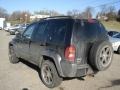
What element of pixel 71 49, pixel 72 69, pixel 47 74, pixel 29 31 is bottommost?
pixel 47 74

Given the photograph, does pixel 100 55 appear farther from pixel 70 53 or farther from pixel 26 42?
pixel 26 42

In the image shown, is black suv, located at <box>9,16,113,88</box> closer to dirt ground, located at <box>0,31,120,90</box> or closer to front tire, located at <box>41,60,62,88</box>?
front tire, located at <box>41,60,62,88</box>

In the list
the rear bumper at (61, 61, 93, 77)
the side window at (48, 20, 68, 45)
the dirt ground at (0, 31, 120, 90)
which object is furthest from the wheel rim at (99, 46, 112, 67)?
the side window at (48, 20, 68, 45)

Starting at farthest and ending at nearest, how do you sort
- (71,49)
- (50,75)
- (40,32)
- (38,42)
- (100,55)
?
1. (40,32)
2. (38,42)
3. (50,75)
4. (100,55)
5. (71,49)

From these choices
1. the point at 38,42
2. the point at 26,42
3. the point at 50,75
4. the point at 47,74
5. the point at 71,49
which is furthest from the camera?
the point at 26,42

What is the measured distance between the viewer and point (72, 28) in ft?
19.6

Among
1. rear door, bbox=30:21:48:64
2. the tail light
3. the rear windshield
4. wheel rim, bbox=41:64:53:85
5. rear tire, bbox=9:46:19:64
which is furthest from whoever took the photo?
rear tire, bbox=9:46:19:64

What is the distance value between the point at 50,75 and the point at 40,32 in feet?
4.78

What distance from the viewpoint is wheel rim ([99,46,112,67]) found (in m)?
6.11

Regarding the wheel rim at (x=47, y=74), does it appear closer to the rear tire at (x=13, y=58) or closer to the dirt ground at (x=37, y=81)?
the dirt ground at (x=37, y=81)

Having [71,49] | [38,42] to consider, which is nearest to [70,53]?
[71,49]

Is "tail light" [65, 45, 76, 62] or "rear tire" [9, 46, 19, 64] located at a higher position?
"tail light" [65, 45, 76, 62]

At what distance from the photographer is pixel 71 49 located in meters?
5.86

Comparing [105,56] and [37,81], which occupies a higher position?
[105,56]
